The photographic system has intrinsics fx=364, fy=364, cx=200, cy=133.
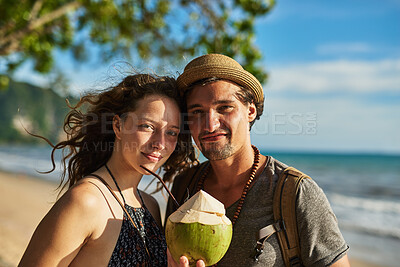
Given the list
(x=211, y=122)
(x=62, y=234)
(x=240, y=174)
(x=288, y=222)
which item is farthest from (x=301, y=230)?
(x=62, y=234)

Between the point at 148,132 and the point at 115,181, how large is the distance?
1.37 ft

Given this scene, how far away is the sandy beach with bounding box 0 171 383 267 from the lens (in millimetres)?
7023

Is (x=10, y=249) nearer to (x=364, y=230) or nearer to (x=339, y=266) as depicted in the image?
(x=339, y=266)

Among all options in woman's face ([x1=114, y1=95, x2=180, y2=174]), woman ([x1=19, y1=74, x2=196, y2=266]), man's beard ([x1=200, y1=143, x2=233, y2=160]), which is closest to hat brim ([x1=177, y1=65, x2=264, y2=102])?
woman ([x1=19, y1=74, x2=196, y2=266])

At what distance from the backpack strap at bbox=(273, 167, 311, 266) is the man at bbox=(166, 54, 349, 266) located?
34 mm

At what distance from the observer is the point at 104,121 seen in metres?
2.82

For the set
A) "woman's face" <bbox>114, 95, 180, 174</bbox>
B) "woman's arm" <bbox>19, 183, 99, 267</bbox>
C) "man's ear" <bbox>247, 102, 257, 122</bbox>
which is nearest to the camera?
"woman's arm" <bbox>19, 183, 99, 267</bbox>

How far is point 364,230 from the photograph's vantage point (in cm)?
953

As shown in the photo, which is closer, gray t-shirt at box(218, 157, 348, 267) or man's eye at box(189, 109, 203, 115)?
gray t-shirt at box(218, 157, 348, 267)

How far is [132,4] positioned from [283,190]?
20.5ft

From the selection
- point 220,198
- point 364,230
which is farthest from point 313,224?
point 364,230

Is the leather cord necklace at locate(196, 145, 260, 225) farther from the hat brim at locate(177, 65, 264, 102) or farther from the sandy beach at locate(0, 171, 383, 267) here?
the sandy beach at locate(0, 171, 383, 267)

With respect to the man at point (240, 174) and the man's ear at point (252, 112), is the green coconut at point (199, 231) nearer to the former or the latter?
the man at point (240, 174)

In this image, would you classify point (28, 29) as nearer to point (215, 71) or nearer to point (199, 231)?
point (215, 71)
